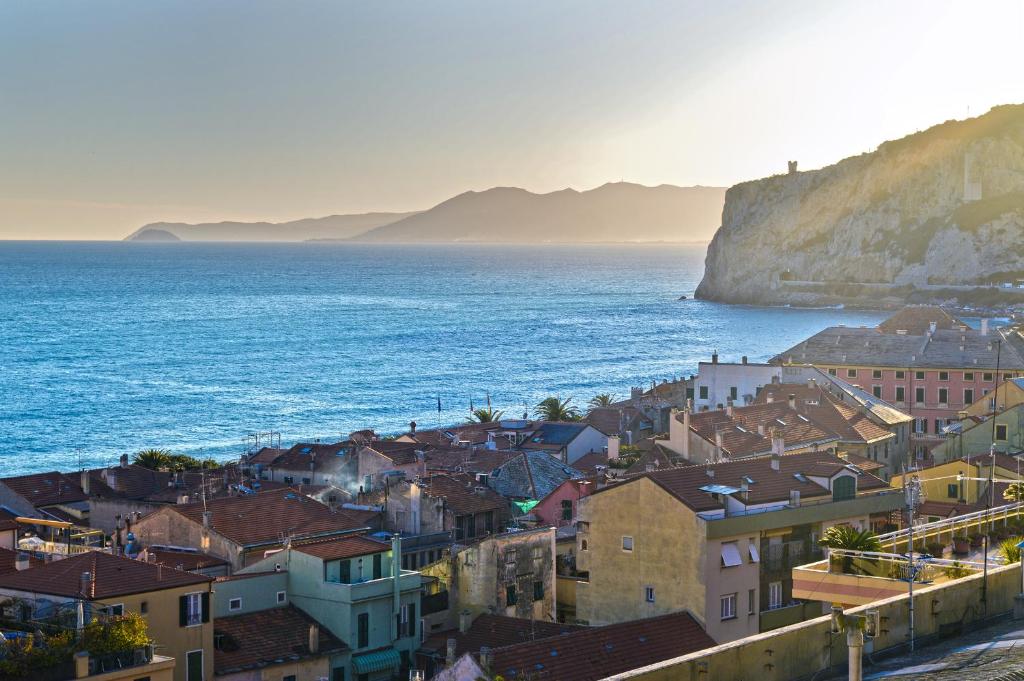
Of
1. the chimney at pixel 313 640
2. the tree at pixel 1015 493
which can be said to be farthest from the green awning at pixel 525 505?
the chimney at pixel 313 640

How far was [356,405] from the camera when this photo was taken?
113188 millimetres

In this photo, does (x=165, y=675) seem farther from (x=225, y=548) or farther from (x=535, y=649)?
(x=225, y=548)

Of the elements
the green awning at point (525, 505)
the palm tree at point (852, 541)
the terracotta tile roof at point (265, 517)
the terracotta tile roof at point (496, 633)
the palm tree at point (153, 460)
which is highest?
the palm tree at point (852, 541)

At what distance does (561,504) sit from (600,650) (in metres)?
17.2

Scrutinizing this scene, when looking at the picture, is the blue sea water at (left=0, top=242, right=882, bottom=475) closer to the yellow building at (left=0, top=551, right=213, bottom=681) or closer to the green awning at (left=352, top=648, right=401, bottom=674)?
the green awning at (left=352, top=648, right=401, bottom=674)

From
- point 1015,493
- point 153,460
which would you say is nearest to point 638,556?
point 1015,493

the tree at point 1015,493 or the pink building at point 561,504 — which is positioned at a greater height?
the tree at point 1015,493

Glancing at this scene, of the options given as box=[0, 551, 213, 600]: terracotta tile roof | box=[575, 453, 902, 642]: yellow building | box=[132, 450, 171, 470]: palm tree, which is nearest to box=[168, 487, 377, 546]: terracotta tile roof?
box=[575, 453, 902, 642]: yellow building

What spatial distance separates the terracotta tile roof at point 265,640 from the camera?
26.9 meters

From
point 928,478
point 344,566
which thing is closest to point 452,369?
point 928,478

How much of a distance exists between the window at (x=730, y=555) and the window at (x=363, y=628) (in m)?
7.42

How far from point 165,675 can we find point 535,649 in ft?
19.6

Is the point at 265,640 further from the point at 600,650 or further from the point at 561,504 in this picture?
the point at 561,504

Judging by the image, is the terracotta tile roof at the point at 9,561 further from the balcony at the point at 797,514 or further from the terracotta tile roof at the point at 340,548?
the balcony at the point at 797,514
